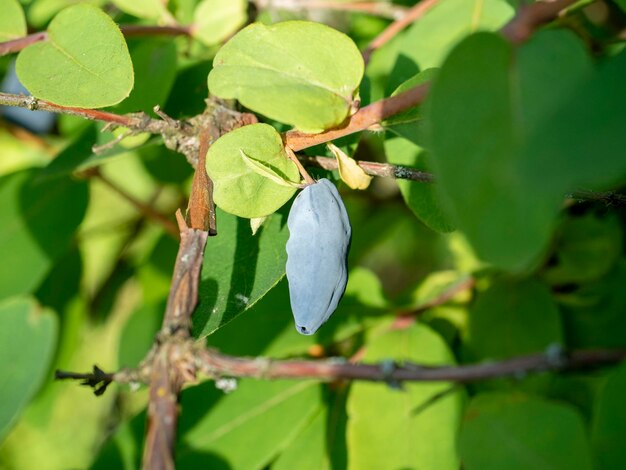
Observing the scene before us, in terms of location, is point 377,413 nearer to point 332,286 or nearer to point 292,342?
point 292,342

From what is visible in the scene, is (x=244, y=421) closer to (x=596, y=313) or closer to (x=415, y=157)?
(x=415, y=157)

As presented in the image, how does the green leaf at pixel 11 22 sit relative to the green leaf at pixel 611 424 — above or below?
above

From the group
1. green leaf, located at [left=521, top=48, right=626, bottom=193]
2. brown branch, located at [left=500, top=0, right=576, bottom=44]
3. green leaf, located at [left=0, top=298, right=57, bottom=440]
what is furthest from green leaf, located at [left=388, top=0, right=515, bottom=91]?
green leaf, located at [left=0, top=298, right=57, bottom=440]

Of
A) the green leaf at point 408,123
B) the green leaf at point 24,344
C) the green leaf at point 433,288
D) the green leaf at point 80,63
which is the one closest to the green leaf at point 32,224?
the green leaf at point 24,344

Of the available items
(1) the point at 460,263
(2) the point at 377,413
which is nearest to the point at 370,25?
(1) the point at 460,263

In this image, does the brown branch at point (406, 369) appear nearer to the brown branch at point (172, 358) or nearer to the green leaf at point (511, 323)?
the brown branch at point (172, 358)

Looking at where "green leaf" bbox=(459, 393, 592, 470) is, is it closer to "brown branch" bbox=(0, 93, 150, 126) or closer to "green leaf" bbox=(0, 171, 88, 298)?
"brown branch" bbox=(0, 93, 150, 126)
